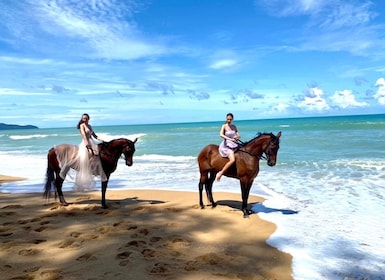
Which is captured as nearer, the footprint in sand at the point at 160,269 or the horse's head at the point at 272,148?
the footprint in sand at the point at 160,269

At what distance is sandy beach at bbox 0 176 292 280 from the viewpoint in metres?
4.72

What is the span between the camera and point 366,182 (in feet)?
37.4

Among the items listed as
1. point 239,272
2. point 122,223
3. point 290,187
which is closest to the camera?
point 239,272

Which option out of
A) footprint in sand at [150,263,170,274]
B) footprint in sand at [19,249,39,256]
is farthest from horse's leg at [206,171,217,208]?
footprint in sand at [19,249,39,256]

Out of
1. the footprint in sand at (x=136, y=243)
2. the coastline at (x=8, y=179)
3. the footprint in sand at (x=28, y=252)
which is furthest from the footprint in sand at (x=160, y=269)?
the coastline at (x=8, y=179)

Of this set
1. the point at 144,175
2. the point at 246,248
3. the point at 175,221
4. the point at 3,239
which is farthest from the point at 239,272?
the point at 144,175

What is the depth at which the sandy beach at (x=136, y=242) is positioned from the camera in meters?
4.72

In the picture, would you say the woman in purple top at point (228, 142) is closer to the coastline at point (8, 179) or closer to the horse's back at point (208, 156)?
the horse's back at point (208, 156)

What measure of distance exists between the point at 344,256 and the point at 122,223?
431 cm

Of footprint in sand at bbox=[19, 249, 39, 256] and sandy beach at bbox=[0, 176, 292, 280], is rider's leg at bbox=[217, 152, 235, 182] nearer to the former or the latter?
sandy beach at bbox=[0, 176, 292, 280]

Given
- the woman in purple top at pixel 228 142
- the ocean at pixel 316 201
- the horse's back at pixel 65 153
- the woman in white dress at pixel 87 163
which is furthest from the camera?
the horse's back at pixel 65 153

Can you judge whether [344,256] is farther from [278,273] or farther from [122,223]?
[122,223]

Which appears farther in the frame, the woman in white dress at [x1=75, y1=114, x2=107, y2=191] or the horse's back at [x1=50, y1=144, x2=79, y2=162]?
the horse's back at [x1=50, y1=144, x2=79, y2=162]

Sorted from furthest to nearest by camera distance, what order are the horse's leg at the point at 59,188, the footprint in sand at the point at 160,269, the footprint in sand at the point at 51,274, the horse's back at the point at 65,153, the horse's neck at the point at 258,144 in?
1. the horse's leg at the point at 59,188
2. the horse's back at the point at 65,153
3. the horse's neck at the point at 258,144
4. the footprint in sand at the point at 160,269
5. the footprint in sand at the point at 51,274
